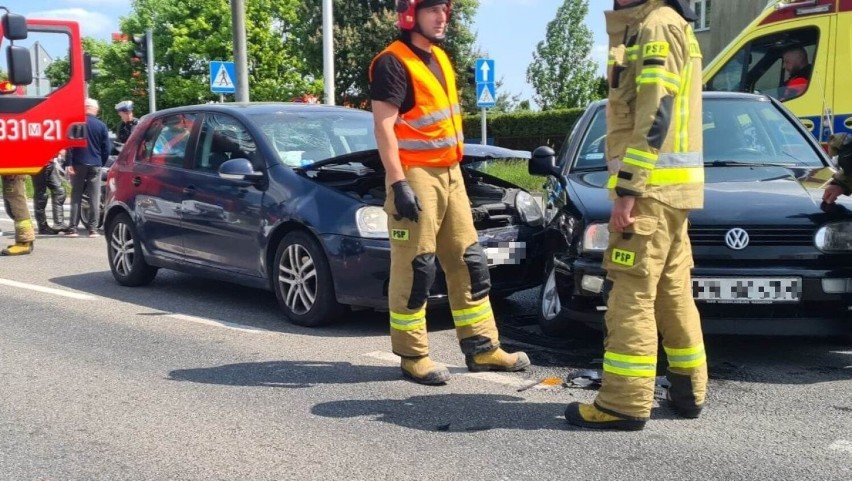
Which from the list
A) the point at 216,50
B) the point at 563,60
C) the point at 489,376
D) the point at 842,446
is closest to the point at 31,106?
the point at 489,376

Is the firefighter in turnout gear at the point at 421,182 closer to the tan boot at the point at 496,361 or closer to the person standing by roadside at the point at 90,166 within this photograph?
the tan boot at the point at 496,361

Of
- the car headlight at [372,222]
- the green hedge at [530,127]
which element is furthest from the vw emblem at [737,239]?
the green hedge at [530,127]

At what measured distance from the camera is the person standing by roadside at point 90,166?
12.4 metres

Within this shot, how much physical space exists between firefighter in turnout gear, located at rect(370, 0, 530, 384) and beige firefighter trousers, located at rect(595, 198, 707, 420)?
40.7 inches

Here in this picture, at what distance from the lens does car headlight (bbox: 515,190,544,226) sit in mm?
6578

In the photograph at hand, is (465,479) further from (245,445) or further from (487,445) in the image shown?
(245,445)

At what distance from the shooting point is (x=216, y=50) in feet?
213

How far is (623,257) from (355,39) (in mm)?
40764

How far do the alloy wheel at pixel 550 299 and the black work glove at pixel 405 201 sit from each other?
4.35 feet

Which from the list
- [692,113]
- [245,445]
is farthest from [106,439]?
[692,113]

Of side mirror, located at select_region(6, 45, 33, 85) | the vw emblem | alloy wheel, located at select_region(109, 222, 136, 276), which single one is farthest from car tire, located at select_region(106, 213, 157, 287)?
the vw emblem

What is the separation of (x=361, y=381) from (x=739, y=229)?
2.11 metres

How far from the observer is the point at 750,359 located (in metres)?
5.40

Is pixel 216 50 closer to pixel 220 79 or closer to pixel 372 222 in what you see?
pixel 220 79
